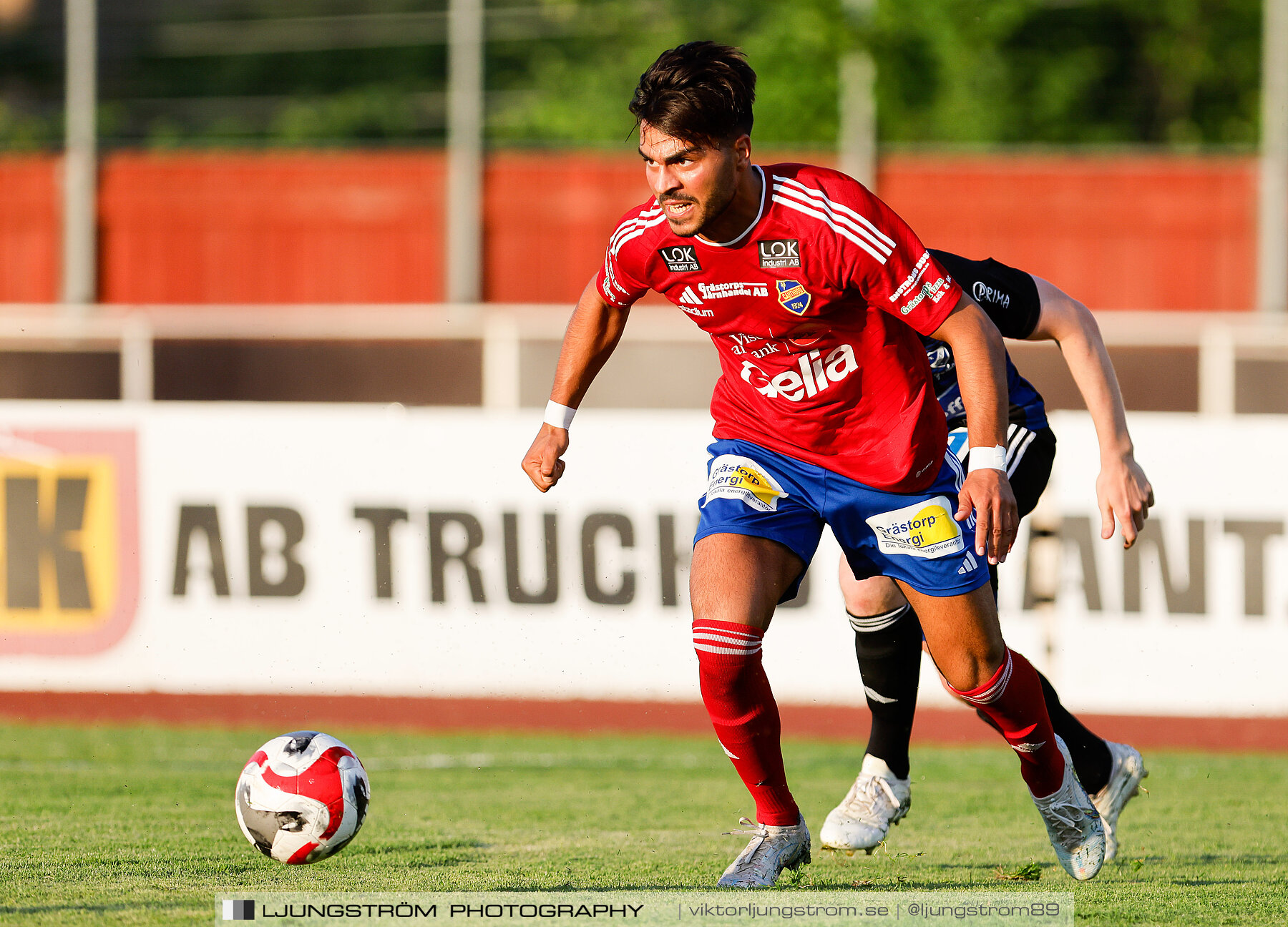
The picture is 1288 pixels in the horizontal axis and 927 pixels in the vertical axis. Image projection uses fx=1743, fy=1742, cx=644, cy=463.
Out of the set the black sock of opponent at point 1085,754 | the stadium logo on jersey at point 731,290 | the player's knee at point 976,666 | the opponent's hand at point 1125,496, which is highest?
the stadium logo on jersey at point 731,290

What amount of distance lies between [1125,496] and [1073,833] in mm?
1112

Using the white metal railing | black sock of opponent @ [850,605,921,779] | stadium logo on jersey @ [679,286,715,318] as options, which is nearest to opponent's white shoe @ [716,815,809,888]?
black sock of opponent @ [850,605,921,779]

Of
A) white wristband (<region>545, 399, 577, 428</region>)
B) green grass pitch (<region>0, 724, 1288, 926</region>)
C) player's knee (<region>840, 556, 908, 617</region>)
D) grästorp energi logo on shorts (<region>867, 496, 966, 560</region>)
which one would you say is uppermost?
white wristband (<region>545, 399, 577, 428</region>)

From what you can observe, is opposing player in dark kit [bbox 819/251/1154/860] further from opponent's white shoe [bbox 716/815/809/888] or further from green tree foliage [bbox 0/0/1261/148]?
green tree foliage [bbox 0/0/1261/148]

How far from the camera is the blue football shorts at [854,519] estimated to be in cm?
501

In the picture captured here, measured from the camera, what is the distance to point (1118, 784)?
602cm

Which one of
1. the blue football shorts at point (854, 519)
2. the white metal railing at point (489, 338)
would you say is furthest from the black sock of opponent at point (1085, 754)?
the white metal railing at point (489, 338)

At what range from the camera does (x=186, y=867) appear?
518cm

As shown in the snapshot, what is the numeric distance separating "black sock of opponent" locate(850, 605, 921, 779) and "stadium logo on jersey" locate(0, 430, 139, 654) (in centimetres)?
481

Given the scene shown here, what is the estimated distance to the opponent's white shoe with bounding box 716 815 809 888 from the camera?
4895 mm

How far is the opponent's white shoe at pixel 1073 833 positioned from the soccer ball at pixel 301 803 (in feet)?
6.70

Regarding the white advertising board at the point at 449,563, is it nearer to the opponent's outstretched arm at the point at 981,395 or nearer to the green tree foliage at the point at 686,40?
the opponent's outstretched arm at the point at 981,395

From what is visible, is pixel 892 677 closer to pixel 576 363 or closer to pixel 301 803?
pixel 576 363

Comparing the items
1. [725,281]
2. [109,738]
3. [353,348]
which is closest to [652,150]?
[725,281]
